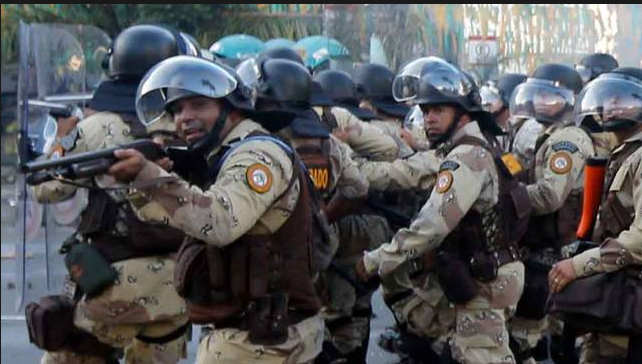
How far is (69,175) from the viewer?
4211 millimetres

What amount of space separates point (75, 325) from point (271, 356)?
1.46 meters

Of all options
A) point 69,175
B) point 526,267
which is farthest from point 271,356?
point 526,267

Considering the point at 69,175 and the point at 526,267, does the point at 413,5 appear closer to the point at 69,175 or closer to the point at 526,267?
the point at 526,267

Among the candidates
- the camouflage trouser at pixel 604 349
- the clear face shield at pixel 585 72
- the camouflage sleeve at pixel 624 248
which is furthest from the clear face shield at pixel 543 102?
the camouflage sleeve at pixel 624 248

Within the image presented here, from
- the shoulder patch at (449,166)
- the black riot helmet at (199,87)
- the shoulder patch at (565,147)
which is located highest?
the black riot helmet at (199,87)

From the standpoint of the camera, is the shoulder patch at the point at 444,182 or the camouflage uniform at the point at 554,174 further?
the camouflage uniform at the point at 554,174

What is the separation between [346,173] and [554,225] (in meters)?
1.31

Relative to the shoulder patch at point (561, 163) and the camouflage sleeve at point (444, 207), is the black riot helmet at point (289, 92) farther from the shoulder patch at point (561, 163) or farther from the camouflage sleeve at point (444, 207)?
the shoulder patch at point (561, 163)

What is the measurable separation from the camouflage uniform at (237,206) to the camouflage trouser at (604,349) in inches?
53.1

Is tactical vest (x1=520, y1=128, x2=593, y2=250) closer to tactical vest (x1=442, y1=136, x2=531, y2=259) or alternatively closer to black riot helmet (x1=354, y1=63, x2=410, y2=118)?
tactical vest (x1=442, y1=136, x2=531, y2=259)

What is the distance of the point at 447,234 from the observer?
236 inches

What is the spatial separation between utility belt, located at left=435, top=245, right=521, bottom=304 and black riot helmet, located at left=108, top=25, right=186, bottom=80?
168 centimetres

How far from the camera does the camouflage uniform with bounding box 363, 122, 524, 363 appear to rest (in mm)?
5875

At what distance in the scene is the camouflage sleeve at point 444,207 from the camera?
5867mm
